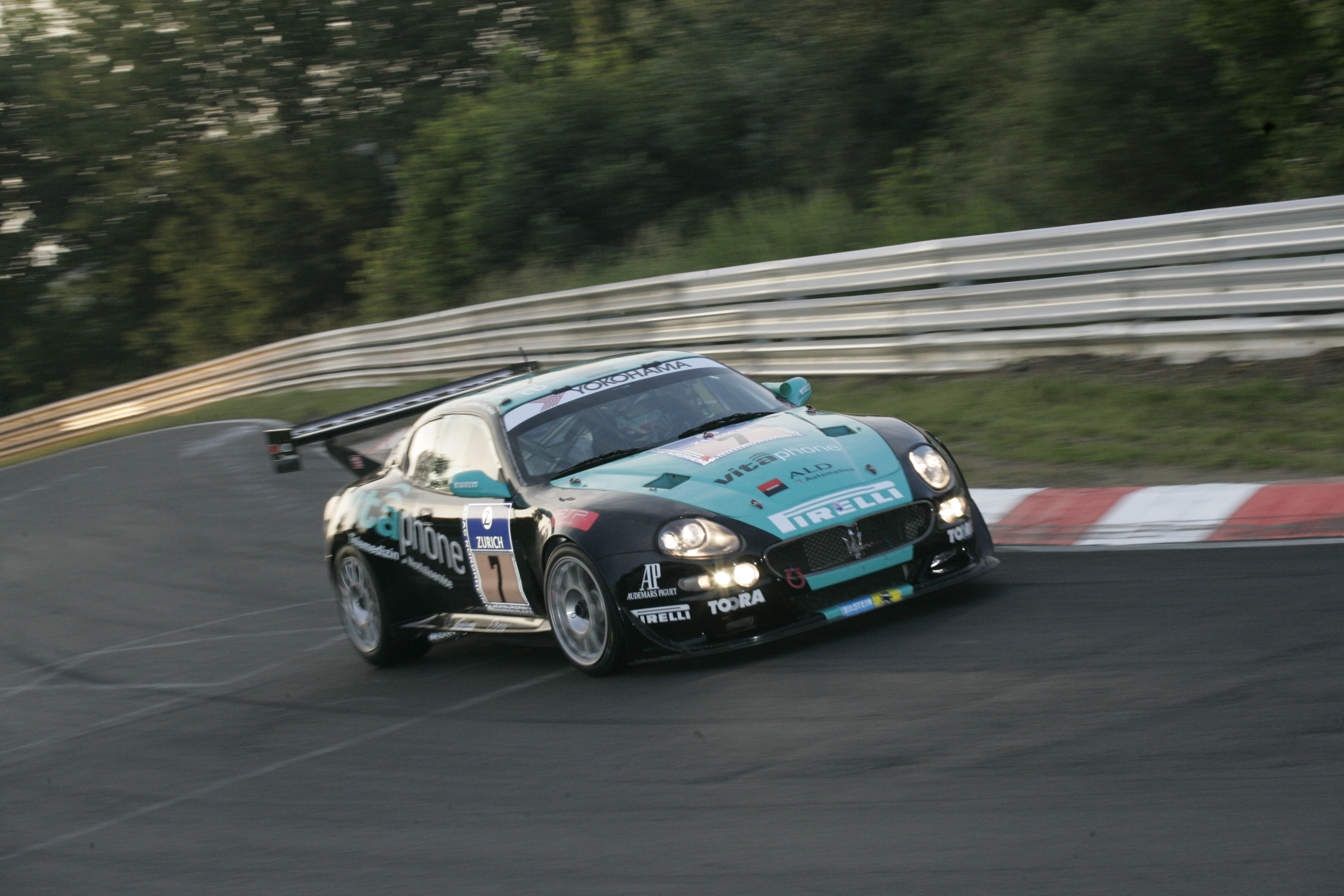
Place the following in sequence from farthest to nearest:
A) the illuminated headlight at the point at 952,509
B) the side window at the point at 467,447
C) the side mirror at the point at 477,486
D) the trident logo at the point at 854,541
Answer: the side window at the point at 467,447
the side mirror at the point at 477,486
the illuminated headlight at the point at 952,509
the trident logo at the point at 854,541

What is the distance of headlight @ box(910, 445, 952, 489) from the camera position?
6.38 m

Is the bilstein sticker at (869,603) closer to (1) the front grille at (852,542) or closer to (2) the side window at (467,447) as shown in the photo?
(1) the front grille at (852,542)

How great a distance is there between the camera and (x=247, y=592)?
10.6m

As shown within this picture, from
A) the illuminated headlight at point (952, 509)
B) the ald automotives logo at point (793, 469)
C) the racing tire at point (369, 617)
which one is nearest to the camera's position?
the ald automotives logo at point (793, 469)

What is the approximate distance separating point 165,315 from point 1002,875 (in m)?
37.1

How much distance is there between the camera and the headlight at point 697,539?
591 cm

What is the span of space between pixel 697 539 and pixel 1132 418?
Answer: 4617 millimetres

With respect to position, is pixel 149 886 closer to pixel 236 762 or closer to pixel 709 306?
pixel 236 762

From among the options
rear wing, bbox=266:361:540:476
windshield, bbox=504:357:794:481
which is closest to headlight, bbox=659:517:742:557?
windshield, bbox=504:357:794:481

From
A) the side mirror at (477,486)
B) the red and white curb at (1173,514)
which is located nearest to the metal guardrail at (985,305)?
the red and white curb at (1173,514)

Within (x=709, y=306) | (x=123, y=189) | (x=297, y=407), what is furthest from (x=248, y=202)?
(x=709, y=306)

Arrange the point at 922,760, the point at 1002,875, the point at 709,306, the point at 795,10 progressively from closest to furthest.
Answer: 1. the point at 1002,875
2. the point at 922,760
3. the point at 709,306
4. the point at 795,10

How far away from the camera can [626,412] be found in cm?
716

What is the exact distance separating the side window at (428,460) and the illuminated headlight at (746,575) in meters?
2.04
